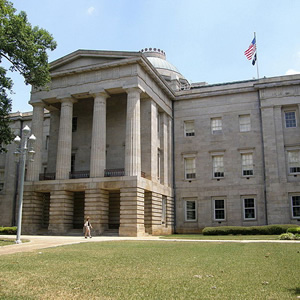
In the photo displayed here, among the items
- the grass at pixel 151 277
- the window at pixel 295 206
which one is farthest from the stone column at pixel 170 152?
the grass at pixel 151 277

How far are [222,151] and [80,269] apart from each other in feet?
111

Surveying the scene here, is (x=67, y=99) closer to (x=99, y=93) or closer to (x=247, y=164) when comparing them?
(x=99, y=93)

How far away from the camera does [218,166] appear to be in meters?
43.8

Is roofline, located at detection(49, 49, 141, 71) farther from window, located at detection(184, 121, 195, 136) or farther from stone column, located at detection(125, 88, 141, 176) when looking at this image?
window, located at detection(184, 121, 195, 136)

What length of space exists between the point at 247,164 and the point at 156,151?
1076 cm

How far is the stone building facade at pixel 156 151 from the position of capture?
36.9 m

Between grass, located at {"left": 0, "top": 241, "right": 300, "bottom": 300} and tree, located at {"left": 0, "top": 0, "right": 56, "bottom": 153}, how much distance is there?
17554 mm

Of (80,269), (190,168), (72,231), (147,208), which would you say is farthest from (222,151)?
(80,269)

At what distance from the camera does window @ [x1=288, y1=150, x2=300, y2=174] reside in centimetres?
4081

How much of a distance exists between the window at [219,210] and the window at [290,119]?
11182 millimetres

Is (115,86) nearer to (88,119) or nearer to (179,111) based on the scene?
(88,119)

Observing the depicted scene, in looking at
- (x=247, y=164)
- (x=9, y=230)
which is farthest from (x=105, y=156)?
(x=247, y=164)

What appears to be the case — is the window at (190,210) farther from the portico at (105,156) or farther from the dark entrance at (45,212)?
the dark entrance at (45,212)

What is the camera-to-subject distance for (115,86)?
3806 cm
